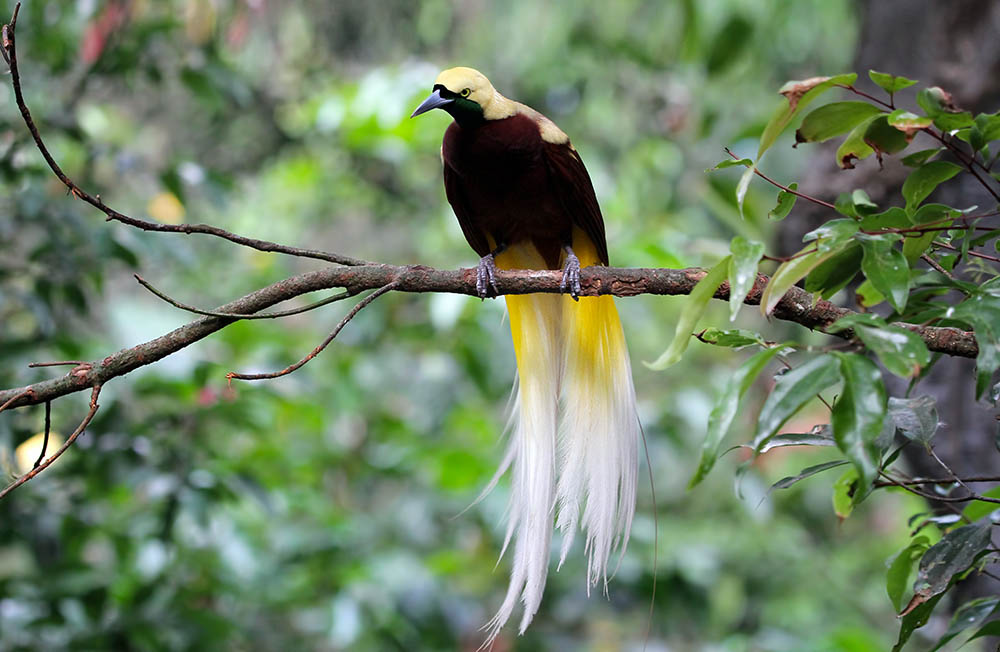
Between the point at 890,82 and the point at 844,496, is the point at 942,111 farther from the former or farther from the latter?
the point at 844,496

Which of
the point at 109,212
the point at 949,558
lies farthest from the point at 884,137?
the point at 109,212

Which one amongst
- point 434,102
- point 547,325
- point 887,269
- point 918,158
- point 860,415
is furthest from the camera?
point 547,325

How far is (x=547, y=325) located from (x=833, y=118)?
2.80ft

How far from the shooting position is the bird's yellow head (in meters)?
→ 1.42

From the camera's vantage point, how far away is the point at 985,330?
59 centimetres

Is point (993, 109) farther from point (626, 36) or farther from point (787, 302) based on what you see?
point (626, 36)

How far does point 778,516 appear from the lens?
11.0ft

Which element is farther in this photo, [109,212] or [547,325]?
[547,325]

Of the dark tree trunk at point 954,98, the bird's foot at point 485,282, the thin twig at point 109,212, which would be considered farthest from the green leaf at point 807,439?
the dark tree trunk at point 954,98

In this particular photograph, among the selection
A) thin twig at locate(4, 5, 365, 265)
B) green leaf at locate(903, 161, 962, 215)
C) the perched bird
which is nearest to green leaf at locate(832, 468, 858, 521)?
green leaf at locate(903, 161, 962, 215)

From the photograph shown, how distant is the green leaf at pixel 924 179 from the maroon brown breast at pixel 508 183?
2.56 feet

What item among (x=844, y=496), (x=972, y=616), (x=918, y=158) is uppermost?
(x=918, y=158)

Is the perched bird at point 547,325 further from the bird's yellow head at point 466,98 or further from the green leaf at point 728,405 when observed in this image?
the green leaf at point 728,405

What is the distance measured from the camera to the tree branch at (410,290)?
84 centimetres
